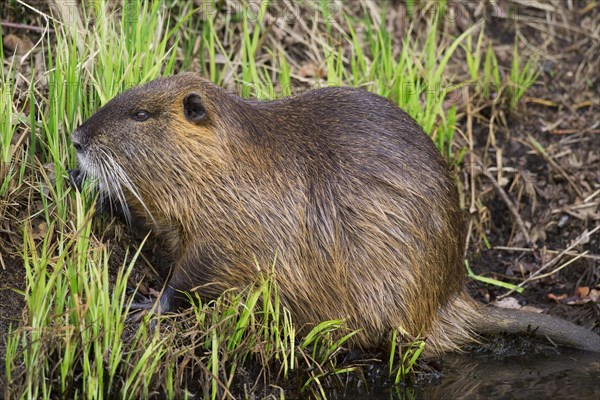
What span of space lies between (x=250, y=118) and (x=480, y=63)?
8.52ft

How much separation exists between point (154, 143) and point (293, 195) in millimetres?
599

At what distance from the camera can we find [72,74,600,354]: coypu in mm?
3957

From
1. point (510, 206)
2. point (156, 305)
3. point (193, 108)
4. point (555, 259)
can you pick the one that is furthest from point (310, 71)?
point (156, 305)

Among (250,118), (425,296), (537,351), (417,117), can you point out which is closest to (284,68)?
(417,117)

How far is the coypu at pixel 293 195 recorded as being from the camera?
3.96 metres

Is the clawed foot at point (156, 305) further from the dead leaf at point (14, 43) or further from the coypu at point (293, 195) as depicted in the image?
the dead leaf at point (14, 43)

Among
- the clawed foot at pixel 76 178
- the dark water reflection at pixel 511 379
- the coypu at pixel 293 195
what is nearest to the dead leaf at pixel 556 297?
the dark water reflection at pixel 511 379

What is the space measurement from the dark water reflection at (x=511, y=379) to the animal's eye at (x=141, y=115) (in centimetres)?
136

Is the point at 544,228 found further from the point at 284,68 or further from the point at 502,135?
the point at 284,68

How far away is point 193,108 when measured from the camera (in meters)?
3.95

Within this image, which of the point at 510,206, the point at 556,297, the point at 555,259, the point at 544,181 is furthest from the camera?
the point at 544,181

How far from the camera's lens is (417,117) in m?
5.13

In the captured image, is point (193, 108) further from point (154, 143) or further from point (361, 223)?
point (361, 223)

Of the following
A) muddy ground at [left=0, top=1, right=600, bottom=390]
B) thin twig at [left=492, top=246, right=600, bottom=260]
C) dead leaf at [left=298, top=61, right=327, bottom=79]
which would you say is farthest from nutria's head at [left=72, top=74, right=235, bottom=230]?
thin twig at [left=492, top=246, right=600, bottom=260]
